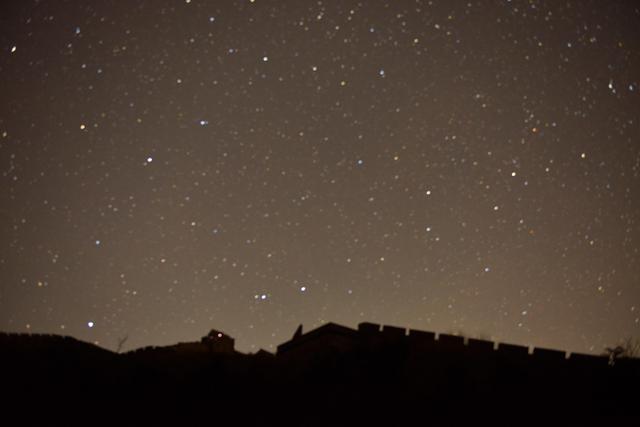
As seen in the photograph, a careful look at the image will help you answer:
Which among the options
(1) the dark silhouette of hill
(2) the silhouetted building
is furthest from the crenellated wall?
(2) the silhouetted building

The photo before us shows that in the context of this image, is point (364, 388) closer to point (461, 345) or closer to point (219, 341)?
point (461, 345)

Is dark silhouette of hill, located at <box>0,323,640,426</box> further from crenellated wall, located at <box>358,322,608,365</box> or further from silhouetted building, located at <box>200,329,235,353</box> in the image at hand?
silhouetted building, located at <box>200,329,235,353</box>

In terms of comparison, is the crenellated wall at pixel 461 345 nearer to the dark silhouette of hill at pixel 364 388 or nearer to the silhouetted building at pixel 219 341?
the dark silhouette of hill at pixel 364 388

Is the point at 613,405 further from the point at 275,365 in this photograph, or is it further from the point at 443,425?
the point at 275,365

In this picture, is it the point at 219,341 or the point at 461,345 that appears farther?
the point at 219,341

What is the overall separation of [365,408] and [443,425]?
218 centimetres

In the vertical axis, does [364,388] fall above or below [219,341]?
below

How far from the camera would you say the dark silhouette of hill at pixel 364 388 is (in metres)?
13.6

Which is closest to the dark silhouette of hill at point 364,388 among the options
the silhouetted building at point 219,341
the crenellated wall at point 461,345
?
the crenellated wall at point 461,345

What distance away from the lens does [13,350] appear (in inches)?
854

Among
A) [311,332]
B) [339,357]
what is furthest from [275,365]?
[339,357]

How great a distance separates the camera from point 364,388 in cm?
1538

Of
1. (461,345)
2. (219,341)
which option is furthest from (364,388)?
(219,341)

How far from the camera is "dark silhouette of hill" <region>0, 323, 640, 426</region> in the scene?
536 inches
